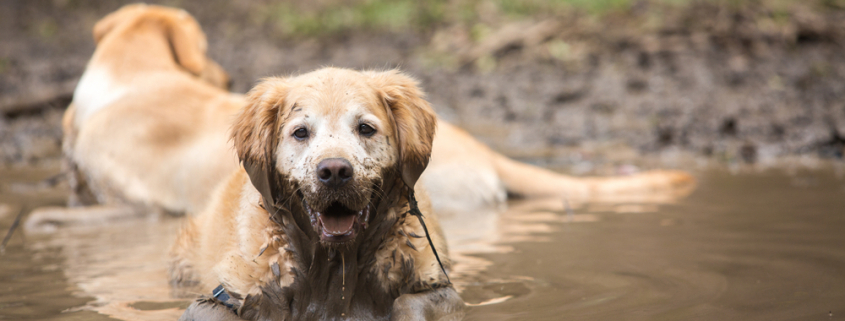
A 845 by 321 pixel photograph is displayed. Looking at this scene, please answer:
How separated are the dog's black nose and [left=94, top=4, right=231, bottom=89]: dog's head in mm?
4914

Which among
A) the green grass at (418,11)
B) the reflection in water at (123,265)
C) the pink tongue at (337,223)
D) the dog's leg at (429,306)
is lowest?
the reflection in water at (123,265)

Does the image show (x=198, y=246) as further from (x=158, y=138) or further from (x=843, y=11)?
(x=843, y=11)

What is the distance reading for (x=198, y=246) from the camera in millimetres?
3775

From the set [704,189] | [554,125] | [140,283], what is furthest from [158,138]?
[554,125]

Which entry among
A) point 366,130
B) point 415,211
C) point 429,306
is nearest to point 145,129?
point 366,130

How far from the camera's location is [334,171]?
2.76 m

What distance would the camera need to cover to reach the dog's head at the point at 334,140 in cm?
290

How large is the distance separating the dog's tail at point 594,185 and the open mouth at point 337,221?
3185 millimetres

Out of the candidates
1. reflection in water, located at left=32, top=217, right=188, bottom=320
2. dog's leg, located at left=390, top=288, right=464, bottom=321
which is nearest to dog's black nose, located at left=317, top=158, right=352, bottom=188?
dog's leg, located at left=390, top=288, right=464, bottom=321

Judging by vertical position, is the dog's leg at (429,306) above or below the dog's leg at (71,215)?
above

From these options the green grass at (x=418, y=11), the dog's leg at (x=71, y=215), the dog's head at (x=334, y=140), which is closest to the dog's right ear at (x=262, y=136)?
the dog's head at (x=334, y=140)

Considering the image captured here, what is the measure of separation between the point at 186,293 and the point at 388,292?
1.10m

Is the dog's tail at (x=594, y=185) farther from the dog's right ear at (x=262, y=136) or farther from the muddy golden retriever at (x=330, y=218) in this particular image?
the dog's right ear at (x=262, y=136)

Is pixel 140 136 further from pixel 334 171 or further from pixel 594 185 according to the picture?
pixel 334 171
